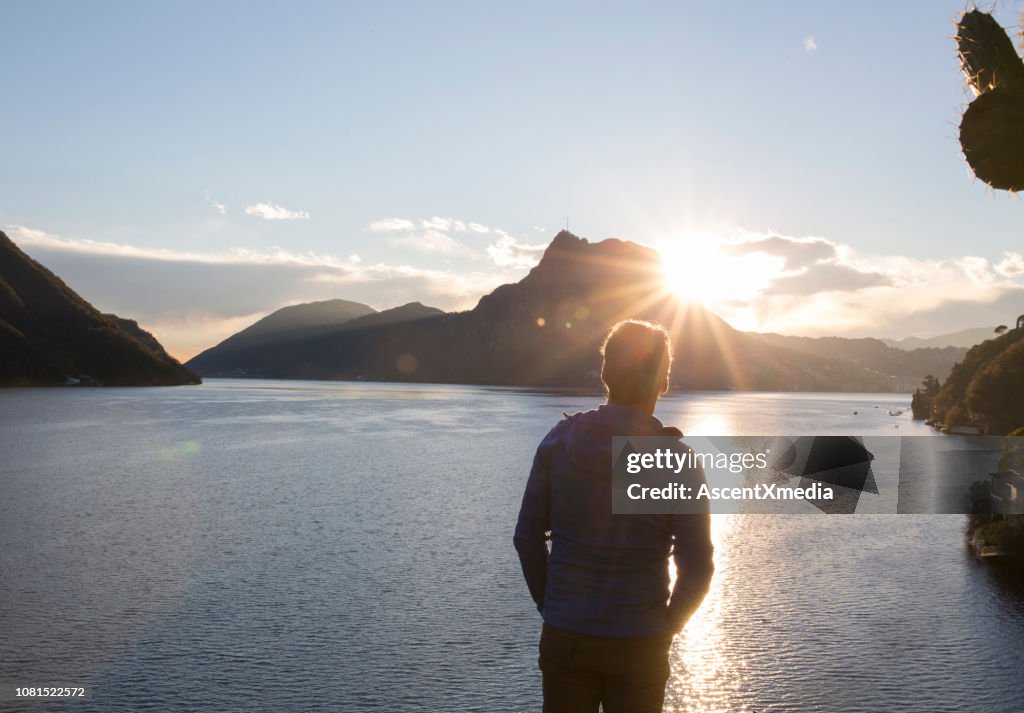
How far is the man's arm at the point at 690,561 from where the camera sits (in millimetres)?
4363

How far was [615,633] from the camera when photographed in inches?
175

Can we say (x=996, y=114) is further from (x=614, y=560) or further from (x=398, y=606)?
(x=398, y=606)

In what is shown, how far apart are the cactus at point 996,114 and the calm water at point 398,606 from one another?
423 inches

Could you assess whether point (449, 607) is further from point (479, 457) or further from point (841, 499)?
point (479, 457)

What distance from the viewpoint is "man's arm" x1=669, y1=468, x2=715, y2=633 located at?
4.36 meters

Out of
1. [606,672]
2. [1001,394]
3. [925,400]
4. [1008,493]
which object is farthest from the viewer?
[925,400]

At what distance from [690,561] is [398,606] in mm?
18125

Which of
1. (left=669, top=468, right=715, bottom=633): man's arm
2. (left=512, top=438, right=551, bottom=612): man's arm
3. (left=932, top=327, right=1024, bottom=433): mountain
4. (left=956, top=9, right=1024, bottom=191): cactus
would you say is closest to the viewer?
(left=669, top=468, right=715, bottom=633): man's arm

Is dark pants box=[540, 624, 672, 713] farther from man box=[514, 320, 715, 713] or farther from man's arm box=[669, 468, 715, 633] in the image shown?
man's arm box=[669, 468, 715, 633]

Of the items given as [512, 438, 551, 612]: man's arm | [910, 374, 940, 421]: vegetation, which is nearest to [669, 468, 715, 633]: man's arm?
[512, 438, 551, 612]: man's arm

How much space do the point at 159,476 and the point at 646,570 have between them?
50.1 m

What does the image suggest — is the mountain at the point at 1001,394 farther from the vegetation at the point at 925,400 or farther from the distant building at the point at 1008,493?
the vegetation at the point at 925,400

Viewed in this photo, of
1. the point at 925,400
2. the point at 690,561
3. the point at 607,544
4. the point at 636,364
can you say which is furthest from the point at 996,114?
the point at 925,400

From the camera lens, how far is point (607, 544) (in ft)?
14.7
